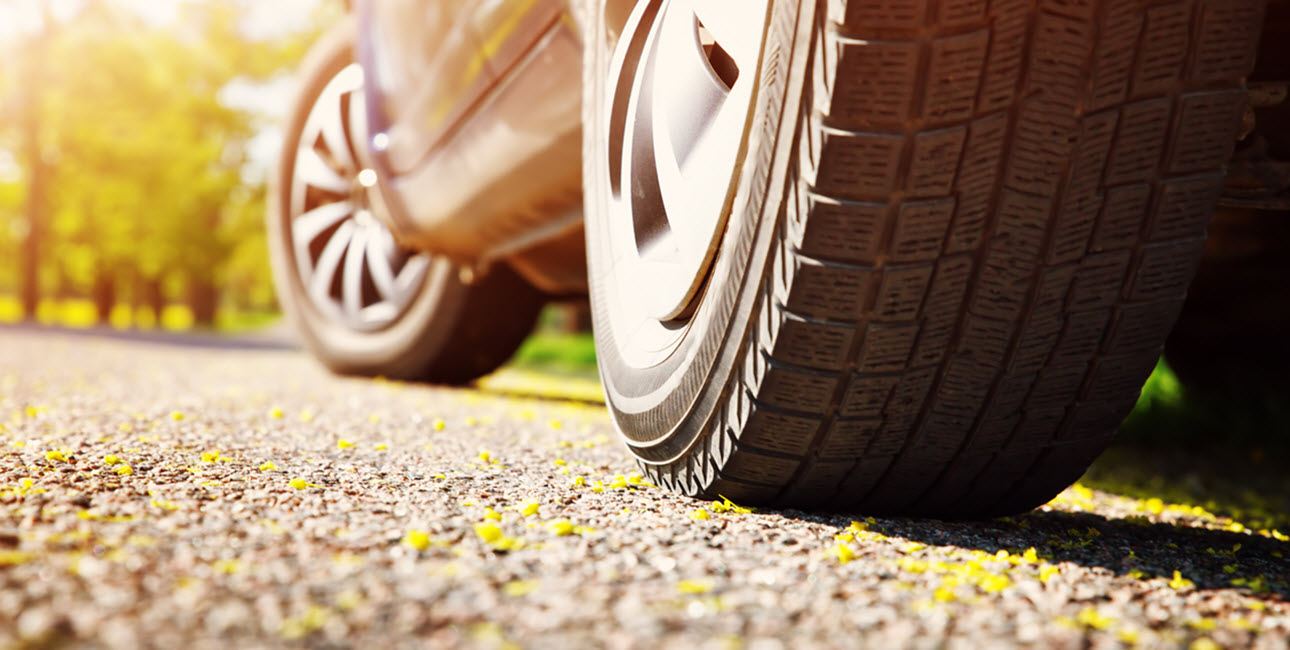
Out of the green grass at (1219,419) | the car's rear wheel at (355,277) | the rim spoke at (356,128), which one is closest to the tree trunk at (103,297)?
the car's rear wheel at (355,277)

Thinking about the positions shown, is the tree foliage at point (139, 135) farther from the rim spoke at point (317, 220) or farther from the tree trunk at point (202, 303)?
A: the rim spoke at point (317, 220)

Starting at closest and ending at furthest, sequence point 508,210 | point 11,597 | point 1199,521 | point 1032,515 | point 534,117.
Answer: point 11,597 → point 1032,515 → point 1199,521 → point 534,117 → point 508,210

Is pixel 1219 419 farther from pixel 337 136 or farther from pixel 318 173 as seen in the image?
pixel 318 173

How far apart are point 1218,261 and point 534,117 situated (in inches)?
87.3

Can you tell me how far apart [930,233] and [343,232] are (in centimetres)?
369

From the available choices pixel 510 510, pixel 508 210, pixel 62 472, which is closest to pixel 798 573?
pixel 510 510

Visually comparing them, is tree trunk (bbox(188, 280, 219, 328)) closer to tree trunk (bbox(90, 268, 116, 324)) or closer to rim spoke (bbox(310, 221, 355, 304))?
tree trunk (bbox(90, 268, 116, 324))

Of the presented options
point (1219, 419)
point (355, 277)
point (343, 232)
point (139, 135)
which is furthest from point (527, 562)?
point (139, 135)

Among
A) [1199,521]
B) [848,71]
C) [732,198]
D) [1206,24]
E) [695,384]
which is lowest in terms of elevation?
[1199,521]

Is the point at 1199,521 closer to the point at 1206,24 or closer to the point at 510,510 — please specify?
the point at 1206,24

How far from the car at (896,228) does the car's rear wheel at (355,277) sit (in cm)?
208

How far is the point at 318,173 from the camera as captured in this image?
4531mm

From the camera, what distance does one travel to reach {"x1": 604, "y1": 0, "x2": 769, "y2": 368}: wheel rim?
1648 mm

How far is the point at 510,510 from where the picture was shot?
1.64 meters
